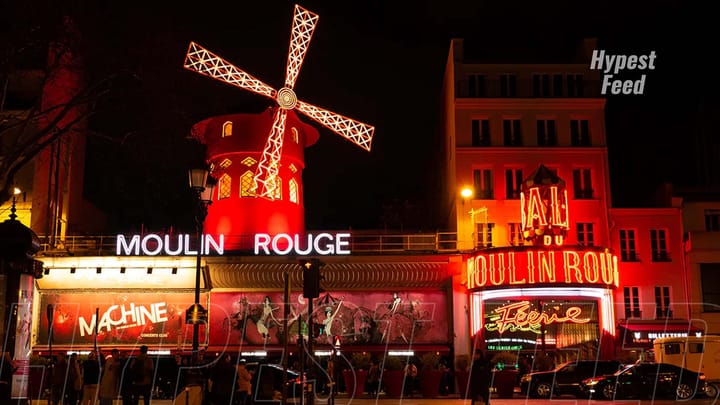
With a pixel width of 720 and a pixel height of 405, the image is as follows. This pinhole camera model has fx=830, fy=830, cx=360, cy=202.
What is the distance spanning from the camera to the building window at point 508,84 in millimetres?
34594

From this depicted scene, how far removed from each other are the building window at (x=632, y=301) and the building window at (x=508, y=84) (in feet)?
30.3

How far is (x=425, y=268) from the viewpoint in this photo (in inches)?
1249

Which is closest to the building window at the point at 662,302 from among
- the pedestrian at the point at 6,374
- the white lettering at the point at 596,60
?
the white lettering at the point at 596,60

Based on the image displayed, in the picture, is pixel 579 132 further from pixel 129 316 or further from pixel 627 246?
pixel 129 316

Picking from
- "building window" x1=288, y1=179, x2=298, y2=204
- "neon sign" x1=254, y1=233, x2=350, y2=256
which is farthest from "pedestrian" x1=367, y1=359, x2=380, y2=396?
"building window" x1=288, y1=179, x2=298, y2=204

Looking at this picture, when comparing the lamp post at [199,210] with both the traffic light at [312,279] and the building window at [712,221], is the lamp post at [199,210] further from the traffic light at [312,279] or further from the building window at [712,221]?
the building window at [712,221]

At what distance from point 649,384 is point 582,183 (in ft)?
38.7

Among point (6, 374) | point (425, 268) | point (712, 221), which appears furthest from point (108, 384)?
point (712, 221)

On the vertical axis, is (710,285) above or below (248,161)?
below

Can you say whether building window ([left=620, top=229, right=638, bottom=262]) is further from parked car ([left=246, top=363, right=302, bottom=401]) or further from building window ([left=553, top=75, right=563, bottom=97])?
parked car ([left=246, top=363, right=302, bottom=401])

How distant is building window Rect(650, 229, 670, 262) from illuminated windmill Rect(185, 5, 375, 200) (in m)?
11.9

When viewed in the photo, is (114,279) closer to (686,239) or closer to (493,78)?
(493,78)

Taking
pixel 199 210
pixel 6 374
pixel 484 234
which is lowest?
pixel 6 374

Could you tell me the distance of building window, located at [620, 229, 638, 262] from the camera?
108 ft
